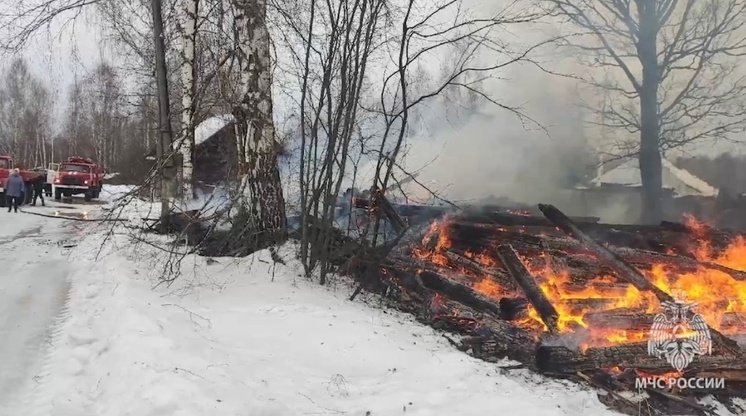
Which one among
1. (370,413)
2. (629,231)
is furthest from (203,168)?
(370,413)

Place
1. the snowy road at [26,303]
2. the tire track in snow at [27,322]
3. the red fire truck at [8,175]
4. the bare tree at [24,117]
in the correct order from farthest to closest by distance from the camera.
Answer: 1. the bare tree at [24,117]
2. the red fire truck at [8,175]
3. the snowy road at [26,303]
4. the tire track in snow at [27,322]

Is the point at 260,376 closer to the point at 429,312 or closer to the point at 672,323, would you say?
the point at 429,312

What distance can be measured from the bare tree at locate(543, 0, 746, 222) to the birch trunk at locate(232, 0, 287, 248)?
507 centimetres

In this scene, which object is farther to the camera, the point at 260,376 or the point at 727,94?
the point at 727,94

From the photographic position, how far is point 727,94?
8.79m

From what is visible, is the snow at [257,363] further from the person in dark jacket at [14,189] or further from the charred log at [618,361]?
the person in dark jacket at [14,189]

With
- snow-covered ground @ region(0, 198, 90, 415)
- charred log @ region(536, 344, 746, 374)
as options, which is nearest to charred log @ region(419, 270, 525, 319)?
charred log @ region(536, 344, 746, 374)

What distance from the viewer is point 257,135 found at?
7234 millimetres

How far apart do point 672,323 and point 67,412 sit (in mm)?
4713

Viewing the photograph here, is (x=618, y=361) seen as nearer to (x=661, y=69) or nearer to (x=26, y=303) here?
(x=26, y=303)

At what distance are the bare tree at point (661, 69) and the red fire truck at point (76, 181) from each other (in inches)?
948

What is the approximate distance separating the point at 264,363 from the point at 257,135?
3.92m

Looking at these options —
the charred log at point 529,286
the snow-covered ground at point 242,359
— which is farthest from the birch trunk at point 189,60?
the charred log at point 529,286

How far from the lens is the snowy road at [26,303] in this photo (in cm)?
394
